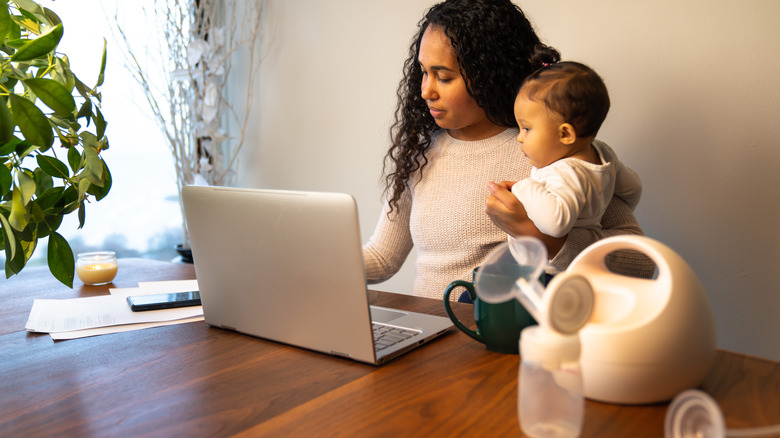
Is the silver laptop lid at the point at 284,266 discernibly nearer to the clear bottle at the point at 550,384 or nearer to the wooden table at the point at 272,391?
the wooden table at the point at 272,391

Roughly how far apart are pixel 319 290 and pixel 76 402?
12.6 inches

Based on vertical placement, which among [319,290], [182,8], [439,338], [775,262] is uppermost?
[182,8]

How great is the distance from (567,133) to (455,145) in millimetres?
494

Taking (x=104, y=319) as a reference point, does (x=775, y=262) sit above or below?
below

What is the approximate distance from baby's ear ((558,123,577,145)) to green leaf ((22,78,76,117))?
83cm

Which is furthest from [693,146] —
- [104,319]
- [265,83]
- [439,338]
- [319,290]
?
[265,83]

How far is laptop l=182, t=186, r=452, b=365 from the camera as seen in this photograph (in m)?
0.78

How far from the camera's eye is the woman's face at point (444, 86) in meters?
1.49

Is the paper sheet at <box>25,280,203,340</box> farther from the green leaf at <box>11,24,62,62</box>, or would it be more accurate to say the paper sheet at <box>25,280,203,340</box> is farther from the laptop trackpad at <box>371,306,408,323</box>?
the green leaf at <box>11,24,62,62</box>

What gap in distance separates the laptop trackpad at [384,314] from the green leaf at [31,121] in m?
0.56

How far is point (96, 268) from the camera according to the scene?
1397 millimetres

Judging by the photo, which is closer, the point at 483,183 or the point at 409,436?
the point at 409,436

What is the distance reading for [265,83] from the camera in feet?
9.58

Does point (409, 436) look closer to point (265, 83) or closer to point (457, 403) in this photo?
point (457, 403)
